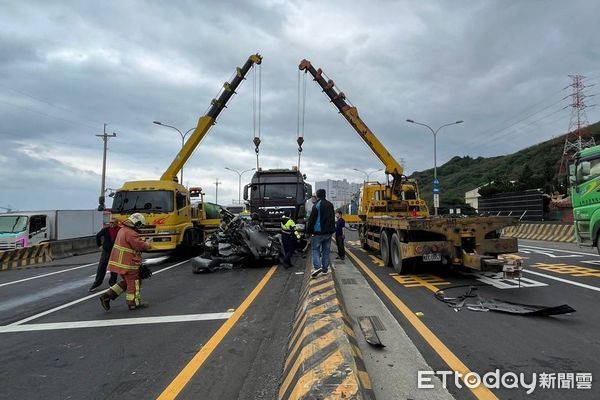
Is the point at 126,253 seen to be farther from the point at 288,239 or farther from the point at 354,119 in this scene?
the point at 354,119

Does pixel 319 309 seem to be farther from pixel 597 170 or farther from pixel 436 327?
pixel 597 170

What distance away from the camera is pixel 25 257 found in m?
16.3

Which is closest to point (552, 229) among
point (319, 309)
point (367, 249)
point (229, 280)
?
point (367, 249)

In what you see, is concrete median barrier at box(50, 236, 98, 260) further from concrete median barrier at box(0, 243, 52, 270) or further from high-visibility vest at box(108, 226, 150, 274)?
high-visibility vest at box(108, 226, 150, 274)

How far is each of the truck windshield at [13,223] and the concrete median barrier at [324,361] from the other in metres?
18.5

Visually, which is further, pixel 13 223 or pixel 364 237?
pixel 13 223

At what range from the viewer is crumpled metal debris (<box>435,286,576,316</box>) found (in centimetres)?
584

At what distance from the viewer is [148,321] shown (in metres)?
6.41

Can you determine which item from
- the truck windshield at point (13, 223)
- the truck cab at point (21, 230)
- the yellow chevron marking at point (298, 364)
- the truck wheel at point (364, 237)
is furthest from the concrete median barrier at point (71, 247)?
the yellow chevron marking at point (298, 364)

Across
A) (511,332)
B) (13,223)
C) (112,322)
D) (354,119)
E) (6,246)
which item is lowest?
(112,322)

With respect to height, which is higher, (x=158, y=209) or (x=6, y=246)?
(x=158, y=209)

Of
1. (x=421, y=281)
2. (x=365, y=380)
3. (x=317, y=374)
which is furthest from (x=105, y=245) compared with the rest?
(x=365, y=380)

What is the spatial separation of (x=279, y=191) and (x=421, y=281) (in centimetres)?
793

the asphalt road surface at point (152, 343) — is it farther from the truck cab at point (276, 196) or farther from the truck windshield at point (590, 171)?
the truck windshield at point (590, 171)
